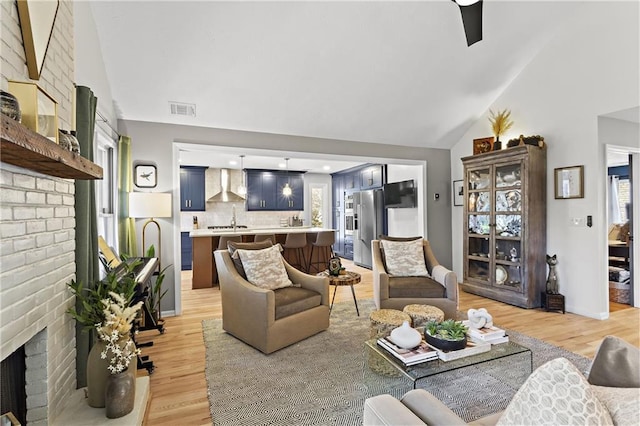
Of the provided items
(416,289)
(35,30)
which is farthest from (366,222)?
(35,30)

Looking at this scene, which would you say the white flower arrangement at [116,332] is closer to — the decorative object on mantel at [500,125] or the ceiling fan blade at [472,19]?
the ceiling fan blade at [472,19]

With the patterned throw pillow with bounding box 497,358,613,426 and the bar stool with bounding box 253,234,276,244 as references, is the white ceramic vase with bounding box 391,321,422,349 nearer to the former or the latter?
the patterned throw pillow with bounding box 497,358,613,426

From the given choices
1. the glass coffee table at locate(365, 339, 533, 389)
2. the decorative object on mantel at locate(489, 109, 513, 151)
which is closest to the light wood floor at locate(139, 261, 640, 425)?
the glass coffee table at locate(365, 339, 533, 389)

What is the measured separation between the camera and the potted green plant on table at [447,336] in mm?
1939

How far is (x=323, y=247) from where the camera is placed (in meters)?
6.50

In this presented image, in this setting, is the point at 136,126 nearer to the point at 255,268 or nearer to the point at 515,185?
the point at 255,268

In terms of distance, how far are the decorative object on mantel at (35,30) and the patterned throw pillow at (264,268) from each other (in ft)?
6.79

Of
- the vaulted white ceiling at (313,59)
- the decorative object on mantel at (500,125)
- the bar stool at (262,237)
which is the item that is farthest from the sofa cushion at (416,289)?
the bar stool at (262,237)

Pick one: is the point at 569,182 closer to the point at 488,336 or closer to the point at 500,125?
the point at 500,125

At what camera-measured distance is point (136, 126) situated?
3842 millimetres

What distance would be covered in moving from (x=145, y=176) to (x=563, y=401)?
165 inches

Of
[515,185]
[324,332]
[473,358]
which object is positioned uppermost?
[515,185]

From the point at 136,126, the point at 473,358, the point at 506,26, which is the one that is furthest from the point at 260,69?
the point at 473,358

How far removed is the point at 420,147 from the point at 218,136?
329cm
